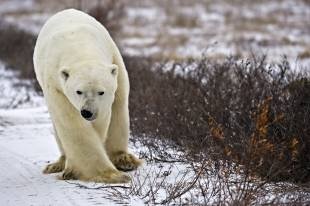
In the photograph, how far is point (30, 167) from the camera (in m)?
4.26

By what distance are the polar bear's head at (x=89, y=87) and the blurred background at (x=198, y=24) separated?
593 cm

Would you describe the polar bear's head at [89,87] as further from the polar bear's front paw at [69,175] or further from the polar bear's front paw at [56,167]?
the polar bear's front paw at [56,167]

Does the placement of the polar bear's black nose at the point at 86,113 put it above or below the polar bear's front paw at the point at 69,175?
above

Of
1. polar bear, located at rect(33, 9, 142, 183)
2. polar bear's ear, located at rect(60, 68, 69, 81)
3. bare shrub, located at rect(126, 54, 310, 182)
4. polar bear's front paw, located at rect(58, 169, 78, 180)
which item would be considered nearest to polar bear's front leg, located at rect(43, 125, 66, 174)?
polar bear, located at rect(33, 9, 142, 183)

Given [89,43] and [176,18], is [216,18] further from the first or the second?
[89,43]

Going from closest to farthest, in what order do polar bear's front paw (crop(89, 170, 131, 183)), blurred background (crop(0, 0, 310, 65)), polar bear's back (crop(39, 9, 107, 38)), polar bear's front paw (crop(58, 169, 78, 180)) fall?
polar bear's front paw (crop(89, 170, 131, 183))
polar bear's front paw (crop(58, 169, 78, 180))
polar bear's back (crop(39, 9, 107, 38))
blurred background (crop(0, 0, 310, 65))

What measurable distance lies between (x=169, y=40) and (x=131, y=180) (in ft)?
38.6

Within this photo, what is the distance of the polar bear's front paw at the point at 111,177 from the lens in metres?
3.63

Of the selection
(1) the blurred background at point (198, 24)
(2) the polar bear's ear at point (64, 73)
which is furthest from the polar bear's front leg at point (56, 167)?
(1) the blurred background at point (198, 24)

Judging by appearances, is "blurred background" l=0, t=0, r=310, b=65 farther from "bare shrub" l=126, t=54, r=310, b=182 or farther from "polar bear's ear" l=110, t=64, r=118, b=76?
"polar bear's ear" l=110, t=64, r=118, b=76

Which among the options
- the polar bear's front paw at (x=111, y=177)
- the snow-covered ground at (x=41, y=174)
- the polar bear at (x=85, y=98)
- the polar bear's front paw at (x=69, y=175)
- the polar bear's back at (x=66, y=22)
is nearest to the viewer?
the snow-covered ground at (x=41, y=174)

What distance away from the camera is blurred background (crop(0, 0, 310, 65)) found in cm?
1234

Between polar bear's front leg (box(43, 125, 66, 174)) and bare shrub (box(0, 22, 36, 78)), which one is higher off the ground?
polar bear's front leg (box(43, 125, 66, 174))

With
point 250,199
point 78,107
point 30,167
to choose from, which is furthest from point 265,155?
point 30,167
